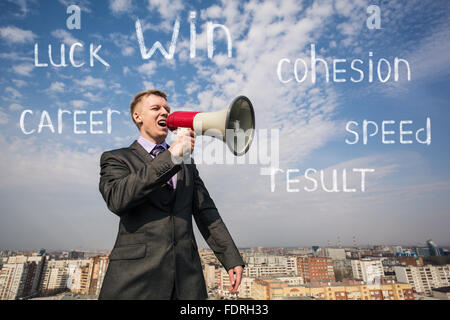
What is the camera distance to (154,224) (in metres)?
1.47

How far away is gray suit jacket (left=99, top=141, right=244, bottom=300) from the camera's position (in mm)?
1342

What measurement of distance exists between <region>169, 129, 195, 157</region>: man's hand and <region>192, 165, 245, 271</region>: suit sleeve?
465 millimetres

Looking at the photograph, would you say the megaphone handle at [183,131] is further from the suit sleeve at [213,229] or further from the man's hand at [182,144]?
the suit sleeve at [213,229]

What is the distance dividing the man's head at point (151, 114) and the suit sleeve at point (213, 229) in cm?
39

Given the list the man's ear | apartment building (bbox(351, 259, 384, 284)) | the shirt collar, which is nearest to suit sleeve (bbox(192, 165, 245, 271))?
the shirt collar

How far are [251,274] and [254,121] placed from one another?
2421 inches

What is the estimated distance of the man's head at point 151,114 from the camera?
1.83 meters

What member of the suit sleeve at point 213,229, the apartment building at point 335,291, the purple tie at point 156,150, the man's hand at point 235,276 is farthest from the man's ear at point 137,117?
the apartment building at point 335,291

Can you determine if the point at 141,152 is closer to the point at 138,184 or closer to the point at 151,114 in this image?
the point at 151,114

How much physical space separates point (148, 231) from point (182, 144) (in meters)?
0.55

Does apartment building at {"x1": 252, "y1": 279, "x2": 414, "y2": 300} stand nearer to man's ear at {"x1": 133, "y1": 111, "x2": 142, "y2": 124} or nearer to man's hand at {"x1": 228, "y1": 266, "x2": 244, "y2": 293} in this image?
man's hand at {"x1": 228, "y1": 266, "x2": 244, "y2": 293}
